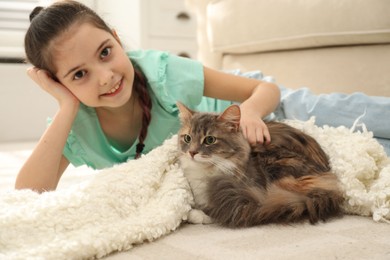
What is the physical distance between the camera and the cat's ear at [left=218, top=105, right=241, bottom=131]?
1151 mm

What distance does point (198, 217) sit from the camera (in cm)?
106

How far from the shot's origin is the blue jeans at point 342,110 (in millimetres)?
1399

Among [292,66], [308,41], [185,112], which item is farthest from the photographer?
[292,66]

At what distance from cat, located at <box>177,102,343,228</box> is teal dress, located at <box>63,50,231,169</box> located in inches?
12.0

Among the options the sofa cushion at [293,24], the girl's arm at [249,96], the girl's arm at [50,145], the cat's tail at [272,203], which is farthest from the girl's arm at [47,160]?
the sofa cushion at [293,24]

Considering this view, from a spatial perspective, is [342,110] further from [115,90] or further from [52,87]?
[52,87]

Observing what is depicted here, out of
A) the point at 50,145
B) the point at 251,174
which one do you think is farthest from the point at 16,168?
the point at 251,174

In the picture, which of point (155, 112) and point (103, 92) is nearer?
point (103, 92)

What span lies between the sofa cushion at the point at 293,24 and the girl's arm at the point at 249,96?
48 centimetres

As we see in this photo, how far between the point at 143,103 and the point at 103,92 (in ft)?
0.71

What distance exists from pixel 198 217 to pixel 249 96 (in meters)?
0.61

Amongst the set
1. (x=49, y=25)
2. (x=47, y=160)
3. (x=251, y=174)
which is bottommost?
(x=47, y=160)

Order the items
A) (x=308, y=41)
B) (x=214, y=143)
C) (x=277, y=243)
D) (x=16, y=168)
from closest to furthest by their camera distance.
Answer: (x=277, y=243), (x=214, y=143), (x=308, y=41), (x=16, y=168)

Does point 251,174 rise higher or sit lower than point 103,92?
lower
